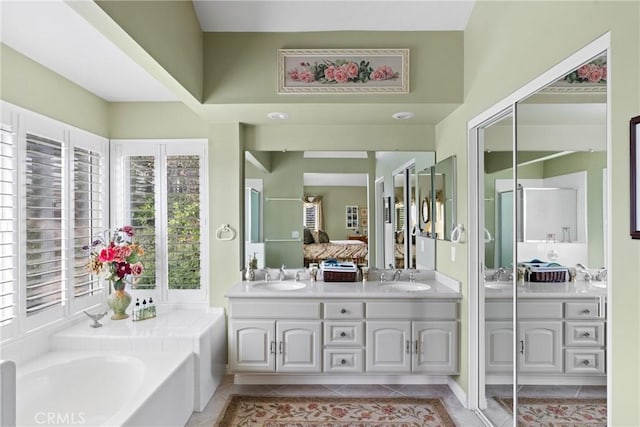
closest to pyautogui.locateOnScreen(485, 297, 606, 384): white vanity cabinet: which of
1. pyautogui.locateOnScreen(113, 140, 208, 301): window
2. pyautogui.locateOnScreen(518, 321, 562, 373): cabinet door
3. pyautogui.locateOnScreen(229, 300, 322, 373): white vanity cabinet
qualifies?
pyautogui.locateOnScreen(518, 321, 562, 373): cabinet door

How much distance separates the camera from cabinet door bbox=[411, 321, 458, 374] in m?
2.93

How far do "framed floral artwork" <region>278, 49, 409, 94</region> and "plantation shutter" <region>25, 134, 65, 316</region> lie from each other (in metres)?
1.75

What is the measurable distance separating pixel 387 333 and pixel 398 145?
5.52 ft

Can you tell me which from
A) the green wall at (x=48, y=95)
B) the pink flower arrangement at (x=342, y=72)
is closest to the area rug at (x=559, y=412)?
the pink flower arrangement at (x=342, y=72)

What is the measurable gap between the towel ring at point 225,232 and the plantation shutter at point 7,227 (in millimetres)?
1425

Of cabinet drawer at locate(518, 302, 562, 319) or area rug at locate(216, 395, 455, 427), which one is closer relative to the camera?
cabinet drawer at locate(518, 302, 562, 319)

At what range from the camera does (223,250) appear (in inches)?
132

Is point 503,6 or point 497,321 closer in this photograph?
point 503,6

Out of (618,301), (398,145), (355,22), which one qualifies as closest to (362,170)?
(398,145)

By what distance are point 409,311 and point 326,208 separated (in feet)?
3.92

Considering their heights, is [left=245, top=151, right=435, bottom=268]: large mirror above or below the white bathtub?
above

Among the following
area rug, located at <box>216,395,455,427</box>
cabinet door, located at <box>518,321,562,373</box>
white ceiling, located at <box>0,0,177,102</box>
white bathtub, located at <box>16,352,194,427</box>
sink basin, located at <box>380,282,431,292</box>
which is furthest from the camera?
sink basin, located at <box>380,282,431,292</box>

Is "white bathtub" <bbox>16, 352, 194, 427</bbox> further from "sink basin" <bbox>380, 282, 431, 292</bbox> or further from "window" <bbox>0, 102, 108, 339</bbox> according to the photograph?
"sink basin" <bbox>380, 282, 431, 292</bbox>

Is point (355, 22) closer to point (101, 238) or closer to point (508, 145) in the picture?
point (508, 145)
